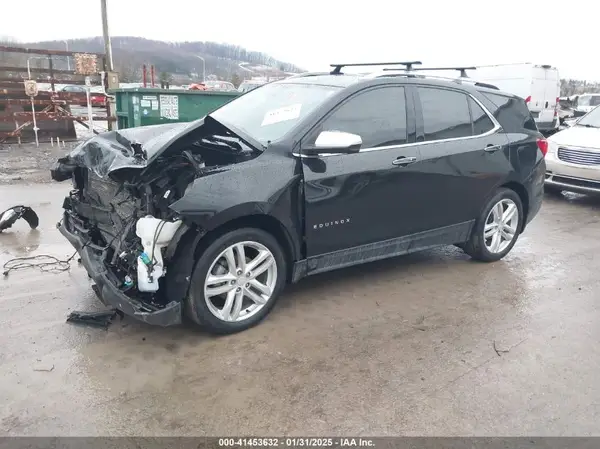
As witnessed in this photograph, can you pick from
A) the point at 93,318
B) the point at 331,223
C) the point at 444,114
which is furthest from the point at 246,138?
the point at 444,114

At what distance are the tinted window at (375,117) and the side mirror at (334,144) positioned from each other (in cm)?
21

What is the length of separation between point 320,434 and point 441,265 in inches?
116

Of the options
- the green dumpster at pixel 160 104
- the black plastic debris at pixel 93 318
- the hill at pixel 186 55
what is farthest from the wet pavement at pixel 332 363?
the hill at pixel 186 55

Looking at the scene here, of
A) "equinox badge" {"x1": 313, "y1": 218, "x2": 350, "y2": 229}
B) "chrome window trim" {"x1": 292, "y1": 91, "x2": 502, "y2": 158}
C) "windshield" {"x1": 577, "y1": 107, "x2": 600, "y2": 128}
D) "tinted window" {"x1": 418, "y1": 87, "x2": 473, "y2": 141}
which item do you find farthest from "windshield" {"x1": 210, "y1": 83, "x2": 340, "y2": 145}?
"windshield" {"x1": 577, "y1": 107, "x2": 600, "y2": 128}

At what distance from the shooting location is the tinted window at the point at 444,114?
4481 millimetres

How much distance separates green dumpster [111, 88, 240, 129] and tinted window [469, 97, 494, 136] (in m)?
7.54

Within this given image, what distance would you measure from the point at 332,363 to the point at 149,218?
58.2 inches

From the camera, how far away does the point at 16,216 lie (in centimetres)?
547

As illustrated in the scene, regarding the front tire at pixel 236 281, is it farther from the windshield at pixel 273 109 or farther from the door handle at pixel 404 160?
the door handle at pixel 404 160

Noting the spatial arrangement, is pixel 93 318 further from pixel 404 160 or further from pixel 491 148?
pixel 491 148

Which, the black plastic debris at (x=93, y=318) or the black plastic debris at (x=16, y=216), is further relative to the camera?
the black plastic debris at (x=16, y=216)

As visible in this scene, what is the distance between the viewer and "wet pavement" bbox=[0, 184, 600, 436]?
2746 millimetres

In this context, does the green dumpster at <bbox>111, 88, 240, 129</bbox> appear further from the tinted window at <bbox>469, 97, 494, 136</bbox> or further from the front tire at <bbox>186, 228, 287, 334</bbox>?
the front tire at <bbox>186, 228, 287, 334</bbox>

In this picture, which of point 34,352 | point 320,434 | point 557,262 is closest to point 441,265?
point 557,262
